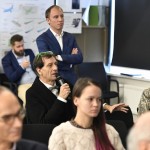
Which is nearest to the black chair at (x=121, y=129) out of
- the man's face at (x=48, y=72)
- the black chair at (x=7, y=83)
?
the man's face at (x=48, y=72)

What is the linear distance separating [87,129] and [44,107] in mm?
772

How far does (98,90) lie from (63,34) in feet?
6.75

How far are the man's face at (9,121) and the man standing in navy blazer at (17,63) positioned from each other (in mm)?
3883

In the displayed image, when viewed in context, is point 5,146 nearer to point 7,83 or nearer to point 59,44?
point 59,44

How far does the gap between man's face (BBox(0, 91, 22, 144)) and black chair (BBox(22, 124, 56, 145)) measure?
3.33ft

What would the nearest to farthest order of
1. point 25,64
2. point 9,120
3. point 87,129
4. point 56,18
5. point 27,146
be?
point 9,120 < point 27,146 < point 87,129 < point 56,18 < point 25,64

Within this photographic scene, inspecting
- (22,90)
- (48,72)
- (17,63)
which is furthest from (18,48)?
(48,72)

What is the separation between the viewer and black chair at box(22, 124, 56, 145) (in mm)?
2891

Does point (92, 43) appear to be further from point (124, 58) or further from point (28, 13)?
point (28, 13)

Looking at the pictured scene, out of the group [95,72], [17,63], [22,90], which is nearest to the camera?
[22,90]

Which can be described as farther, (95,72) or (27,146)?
(95,72)

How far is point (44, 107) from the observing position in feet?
11.6

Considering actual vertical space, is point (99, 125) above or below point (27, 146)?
below

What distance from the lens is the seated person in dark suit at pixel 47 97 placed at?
136 inches
